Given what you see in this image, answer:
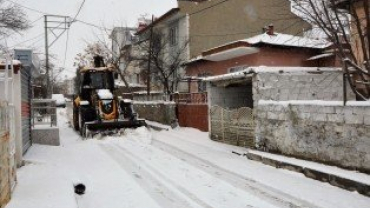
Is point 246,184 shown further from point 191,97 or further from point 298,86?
point 191,97

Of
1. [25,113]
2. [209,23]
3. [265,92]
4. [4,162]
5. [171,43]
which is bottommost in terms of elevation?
[4,162]

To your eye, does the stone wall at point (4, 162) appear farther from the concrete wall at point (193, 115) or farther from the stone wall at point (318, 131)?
the concrete wall at point (193, 115)

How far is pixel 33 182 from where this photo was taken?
27.9 ft

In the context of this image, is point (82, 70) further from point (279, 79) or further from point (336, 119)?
point (336, 119)

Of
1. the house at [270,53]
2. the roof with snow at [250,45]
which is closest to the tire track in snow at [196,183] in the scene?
the roof with snow at [250,45]

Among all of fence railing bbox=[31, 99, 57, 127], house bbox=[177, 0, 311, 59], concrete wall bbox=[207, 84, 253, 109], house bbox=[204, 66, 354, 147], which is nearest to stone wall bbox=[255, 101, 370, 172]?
house bbox=[204, 66, 354, 147]

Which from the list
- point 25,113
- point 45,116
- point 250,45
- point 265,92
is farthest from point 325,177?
point 250,45

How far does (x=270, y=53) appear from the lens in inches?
922

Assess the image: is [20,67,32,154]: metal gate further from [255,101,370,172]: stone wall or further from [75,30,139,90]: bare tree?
[75,30,139,90]: bare tree

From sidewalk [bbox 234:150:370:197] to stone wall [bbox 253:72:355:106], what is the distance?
2288 millimetres

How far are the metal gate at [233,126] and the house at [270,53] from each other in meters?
7.09

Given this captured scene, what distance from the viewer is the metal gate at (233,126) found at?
1422cm

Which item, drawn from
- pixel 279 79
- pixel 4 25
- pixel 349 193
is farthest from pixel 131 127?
pixel 4 25

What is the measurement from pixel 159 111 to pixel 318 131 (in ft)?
47.0
